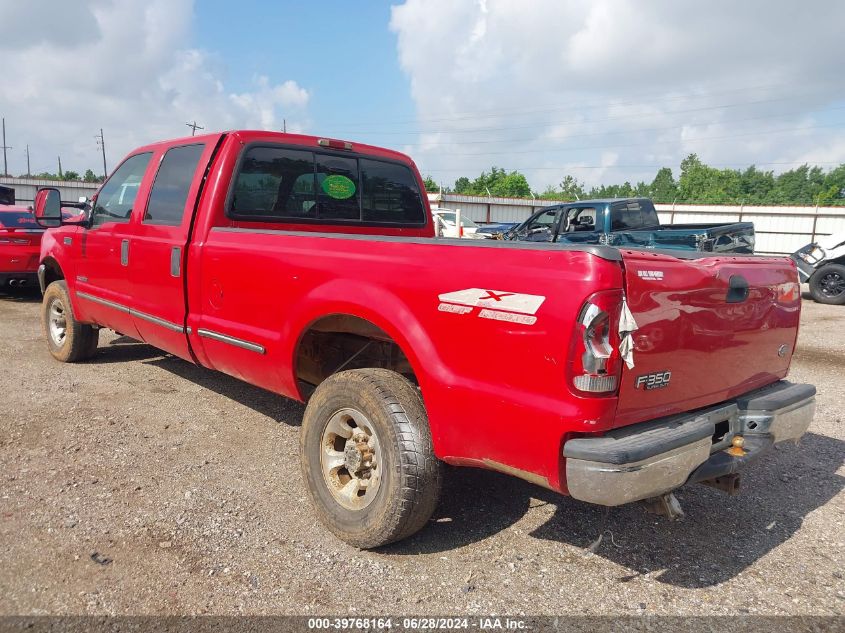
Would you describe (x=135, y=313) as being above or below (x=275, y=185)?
below

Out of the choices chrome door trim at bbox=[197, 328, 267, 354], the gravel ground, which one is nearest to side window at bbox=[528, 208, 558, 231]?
the gravel ground

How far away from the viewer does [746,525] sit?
3.39 metres

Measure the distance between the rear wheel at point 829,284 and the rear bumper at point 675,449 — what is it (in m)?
11.6

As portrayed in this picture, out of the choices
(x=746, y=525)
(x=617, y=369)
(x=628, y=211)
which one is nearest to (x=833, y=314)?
(x=628, y=211)

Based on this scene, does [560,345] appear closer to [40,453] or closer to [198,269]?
[198,269]

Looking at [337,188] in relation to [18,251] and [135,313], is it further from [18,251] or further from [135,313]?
[18,251]

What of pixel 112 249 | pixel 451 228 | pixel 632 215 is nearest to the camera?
pixel 112 249

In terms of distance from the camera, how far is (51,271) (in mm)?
6523

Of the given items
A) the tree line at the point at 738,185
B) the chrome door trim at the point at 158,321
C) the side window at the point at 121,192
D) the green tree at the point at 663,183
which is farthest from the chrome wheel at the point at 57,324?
the green tree at the point at 663,183

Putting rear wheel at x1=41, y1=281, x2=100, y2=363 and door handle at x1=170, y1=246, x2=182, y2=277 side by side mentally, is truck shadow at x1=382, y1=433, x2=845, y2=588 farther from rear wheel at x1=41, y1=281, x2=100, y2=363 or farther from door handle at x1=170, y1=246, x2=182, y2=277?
rear wheel at x1=41, y1=281, x2=100, y2=363

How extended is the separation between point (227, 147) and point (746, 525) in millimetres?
3786

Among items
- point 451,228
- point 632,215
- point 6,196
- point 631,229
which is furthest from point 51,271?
point 451,228

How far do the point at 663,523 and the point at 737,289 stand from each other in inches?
53.6

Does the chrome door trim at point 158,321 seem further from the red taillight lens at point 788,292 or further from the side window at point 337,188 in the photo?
the red taillight lens at point 788,292
